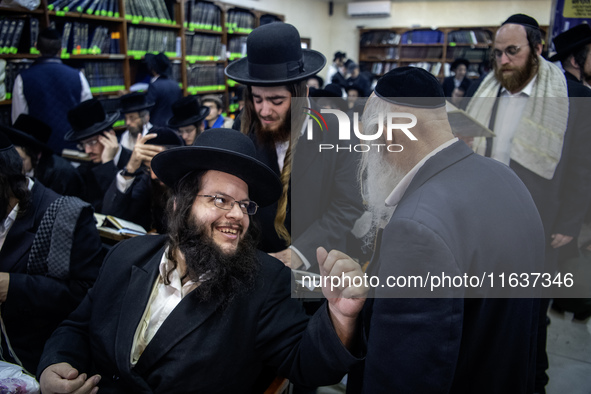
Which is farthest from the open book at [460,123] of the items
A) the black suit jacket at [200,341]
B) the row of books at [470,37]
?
the row of books at [470,37]

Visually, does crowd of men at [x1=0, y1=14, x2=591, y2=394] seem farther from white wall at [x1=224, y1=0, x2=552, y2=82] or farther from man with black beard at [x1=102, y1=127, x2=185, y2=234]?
white wall at [x1=224, y1=0, x2=552, y2=82]

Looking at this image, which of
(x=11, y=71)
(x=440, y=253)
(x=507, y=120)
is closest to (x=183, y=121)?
(x=11, y=71)

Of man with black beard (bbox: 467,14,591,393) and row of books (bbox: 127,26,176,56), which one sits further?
row of books (bbox: 127,26,176,56)

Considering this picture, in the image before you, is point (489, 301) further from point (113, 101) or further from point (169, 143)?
point (113, 101)

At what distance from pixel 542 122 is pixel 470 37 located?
9368 mm

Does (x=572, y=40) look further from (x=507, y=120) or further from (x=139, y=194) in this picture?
(x=139, y=194)

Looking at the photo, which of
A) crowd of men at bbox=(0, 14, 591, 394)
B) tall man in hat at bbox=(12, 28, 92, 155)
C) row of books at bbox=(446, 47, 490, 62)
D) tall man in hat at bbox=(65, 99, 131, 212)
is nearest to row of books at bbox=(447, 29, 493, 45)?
row of books at bbox=(446, 47, 490, 62)

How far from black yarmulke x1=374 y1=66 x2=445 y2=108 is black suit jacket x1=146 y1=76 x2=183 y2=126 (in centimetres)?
428

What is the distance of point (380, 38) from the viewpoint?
10695 mm

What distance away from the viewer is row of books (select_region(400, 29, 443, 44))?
10.0 m

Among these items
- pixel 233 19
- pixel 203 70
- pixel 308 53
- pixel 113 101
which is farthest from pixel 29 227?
pixel 233 19

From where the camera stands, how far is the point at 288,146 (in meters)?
1.81

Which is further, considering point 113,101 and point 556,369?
point 113,101

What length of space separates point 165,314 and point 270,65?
108 cm
